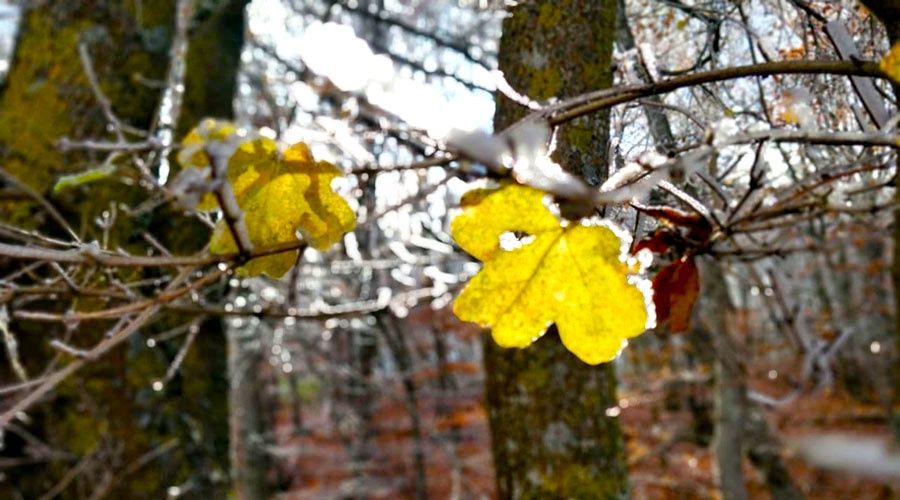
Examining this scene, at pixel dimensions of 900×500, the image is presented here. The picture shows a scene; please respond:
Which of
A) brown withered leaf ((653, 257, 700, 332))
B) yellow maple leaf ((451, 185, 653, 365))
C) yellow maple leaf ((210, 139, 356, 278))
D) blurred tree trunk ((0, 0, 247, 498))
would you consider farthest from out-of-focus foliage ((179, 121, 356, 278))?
blurred tree trunk ((0, 0, 247, 498))

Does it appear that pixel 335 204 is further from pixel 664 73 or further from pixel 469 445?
pixel 469 445

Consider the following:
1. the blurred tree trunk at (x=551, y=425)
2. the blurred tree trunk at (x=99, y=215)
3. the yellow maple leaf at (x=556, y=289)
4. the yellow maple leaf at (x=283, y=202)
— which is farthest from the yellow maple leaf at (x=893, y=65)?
the blurred tree trunk at (x=99, y=215)

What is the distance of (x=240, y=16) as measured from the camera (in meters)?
3.05

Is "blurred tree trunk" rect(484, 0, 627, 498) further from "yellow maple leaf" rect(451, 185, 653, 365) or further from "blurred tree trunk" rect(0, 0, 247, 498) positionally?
"blurred tree trunk" rect(0, 0, 247, 498)

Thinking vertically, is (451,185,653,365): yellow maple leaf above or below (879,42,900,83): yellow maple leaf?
below

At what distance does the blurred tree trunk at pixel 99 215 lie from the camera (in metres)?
2.47

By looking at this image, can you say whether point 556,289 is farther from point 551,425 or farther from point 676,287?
point 551,425

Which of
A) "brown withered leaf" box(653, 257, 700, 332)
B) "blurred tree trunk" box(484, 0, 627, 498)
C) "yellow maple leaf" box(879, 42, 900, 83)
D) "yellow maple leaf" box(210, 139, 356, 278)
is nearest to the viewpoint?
"yellow maple leaf" box(879, 42, 900, 83)

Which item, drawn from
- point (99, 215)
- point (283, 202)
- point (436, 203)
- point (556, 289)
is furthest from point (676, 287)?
point (436, 203)

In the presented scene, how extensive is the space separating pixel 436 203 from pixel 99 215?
1.11m

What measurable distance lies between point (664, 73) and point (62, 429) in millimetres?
2256

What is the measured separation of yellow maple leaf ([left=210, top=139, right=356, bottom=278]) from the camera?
1.98ft

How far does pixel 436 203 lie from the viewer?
2.95 metres

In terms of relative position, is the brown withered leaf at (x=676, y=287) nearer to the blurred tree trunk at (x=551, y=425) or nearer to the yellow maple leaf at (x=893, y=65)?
the yellow maple leaf at (x=893, y=65)
